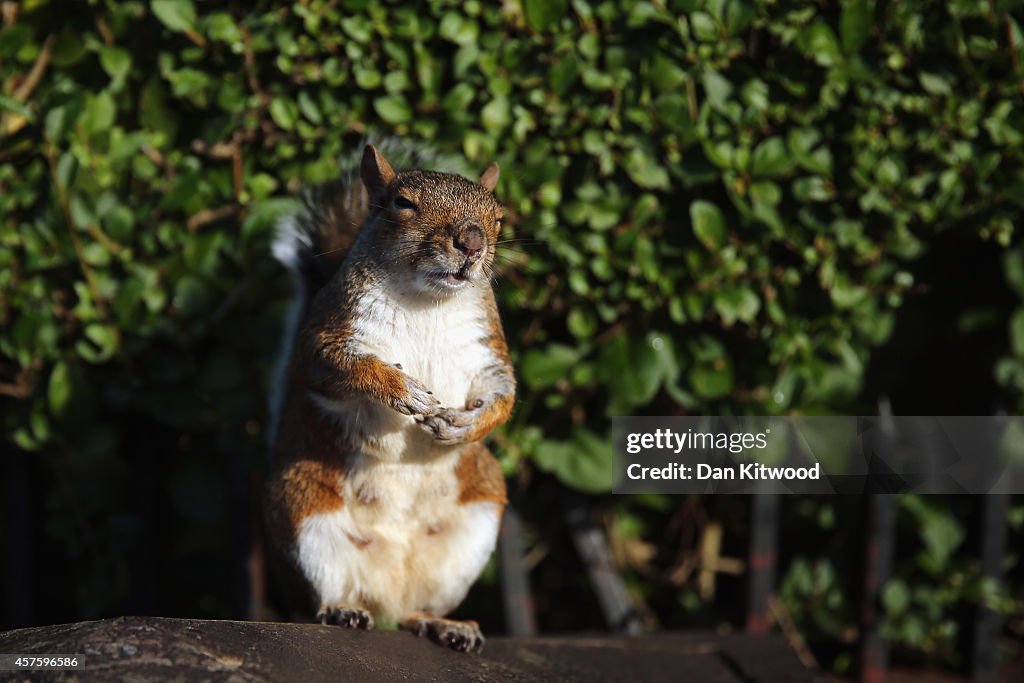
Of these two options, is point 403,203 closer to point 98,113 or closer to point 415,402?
point 415,402

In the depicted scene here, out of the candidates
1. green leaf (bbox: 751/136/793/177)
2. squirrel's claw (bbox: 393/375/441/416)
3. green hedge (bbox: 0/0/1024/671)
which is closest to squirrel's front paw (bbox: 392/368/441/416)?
squirrel's claw (bbox: 393/375/441/416)

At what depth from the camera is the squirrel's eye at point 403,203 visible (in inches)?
82.8

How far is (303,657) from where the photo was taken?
1979mm

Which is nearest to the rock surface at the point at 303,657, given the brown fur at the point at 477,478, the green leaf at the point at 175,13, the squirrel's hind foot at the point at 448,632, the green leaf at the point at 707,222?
the squirrel's hind foot at the point at 448,632

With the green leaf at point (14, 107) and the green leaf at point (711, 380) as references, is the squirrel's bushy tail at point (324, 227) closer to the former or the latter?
the green leaf at point (14, 107)

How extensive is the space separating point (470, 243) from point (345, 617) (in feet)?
2.82

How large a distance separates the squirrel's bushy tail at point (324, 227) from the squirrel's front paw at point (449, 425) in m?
0.60

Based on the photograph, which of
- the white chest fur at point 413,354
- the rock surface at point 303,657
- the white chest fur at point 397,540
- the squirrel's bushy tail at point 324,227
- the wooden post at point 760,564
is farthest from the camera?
the wooden post at point 760,564

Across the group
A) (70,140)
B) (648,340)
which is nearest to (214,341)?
(70,140)

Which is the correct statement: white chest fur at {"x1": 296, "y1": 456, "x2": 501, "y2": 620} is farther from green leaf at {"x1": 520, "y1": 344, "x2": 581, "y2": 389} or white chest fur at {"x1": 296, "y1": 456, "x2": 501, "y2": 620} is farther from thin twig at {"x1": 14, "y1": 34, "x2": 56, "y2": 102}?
thin twig at {"x1": 14, "y1": 34, "x2": 56, "y2": 102}

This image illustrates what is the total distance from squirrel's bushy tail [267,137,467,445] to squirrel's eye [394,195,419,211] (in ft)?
1.30

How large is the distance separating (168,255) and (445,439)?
1.30 metres

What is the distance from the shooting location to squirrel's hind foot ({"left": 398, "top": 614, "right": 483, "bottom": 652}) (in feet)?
7.63

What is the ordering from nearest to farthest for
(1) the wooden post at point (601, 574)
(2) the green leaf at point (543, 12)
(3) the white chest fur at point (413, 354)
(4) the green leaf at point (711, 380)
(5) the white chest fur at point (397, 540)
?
(3) the white chest fur at point (413, 354)
(5) the white chest fur at point (397, 540)
(2) the green leaf at point (543, 12)
(4) the green leaf at point (711, 380)
(1) the wooden post at point (601, 574)
